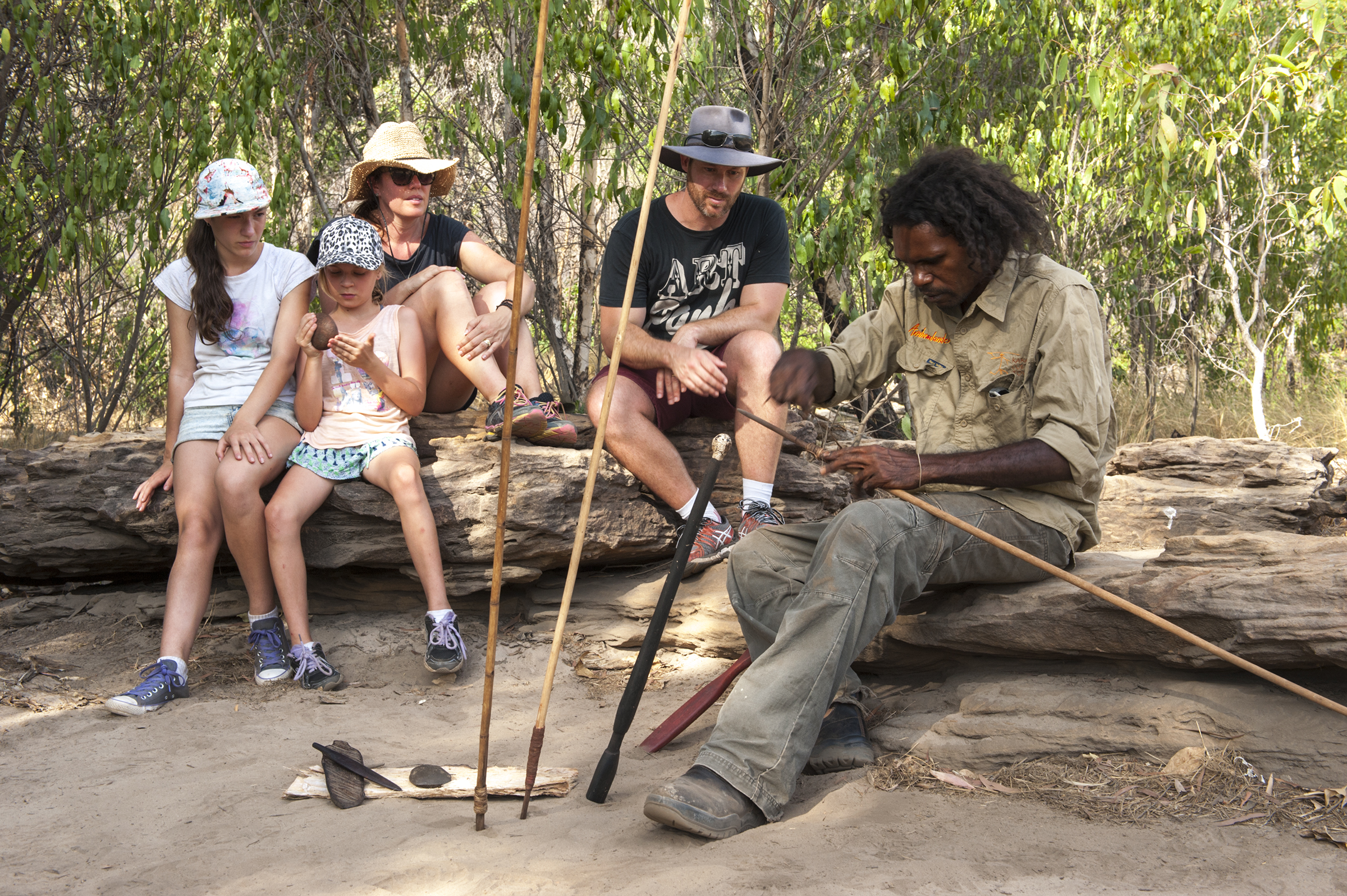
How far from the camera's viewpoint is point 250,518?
357cm

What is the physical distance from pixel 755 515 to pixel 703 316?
869 mm

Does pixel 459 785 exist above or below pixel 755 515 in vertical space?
below

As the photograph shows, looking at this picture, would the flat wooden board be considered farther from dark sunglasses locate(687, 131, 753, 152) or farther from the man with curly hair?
dark sunglasses locate(687, 131, 753, 152)

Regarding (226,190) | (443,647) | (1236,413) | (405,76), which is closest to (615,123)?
(405,76)

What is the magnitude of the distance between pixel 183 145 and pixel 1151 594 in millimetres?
6084

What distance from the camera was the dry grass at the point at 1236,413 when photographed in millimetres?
8047

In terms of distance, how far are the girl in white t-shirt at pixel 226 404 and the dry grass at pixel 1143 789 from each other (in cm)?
225

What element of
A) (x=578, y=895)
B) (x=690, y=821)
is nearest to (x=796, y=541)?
(x=690, y=821)

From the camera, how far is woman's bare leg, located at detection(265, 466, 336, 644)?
3576 mm

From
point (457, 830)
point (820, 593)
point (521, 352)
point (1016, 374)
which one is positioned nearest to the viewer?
point (457, 830)

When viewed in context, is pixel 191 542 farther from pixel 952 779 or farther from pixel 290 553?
pixel 952 779

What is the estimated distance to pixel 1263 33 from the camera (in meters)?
7.82

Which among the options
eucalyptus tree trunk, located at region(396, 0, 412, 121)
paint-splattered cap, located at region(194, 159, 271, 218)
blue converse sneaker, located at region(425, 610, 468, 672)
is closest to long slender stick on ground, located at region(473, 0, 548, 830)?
blue converse sneaker, located at region(425, 610, 468, 672)

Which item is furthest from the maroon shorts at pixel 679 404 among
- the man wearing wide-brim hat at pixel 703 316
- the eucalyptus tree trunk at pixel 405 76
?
the eucalyptus tree trunk at pixel 405 76
